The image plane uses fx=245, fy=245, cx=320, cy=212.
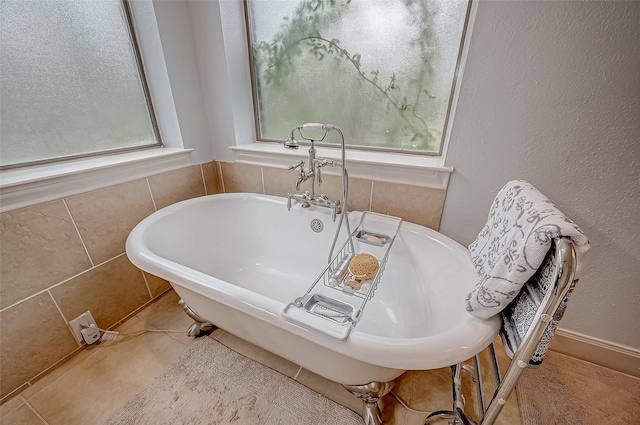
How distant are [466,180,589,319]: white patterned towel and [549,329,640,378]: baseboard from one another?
769 mm

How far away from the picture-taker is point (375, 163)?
1.13m

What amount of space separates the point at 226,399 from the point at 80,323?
75 centimetres

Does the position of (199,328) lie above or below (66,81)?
below

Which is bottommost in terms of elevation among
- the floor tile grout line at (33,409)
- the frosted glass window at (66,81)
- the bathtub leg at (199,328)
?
the floor tile grout line at (33,409)

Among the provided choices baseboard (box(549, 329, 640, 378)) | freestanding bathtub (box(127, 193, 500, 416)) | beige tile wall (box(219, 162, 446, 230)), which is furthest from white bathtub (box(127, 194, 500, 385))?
baseboard (box(549, 329, 640, 378))

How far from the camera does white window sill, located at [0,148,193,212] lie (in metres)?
0.86

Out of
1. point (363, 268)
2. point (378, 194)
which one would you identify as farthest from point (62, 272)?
point (378, 194)

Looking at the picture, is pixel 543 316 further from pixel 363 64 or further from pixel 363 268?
pixel 363 64

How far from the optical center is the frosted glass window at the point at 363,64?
107 centimetres

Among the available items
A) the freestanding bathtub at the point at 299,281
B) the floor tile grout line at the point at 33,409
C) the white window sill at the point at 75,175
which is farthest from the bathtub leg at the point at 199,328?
the white window sill at the point at 75,175

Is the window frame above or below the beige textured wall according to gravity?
above

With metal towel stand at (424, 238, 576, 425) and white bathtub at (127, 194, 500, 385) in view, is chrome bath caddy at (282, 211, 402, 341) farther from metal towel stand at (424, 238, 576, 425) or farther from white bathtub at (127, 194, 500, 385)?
metal towel stand at (424, 238, 576, 425)

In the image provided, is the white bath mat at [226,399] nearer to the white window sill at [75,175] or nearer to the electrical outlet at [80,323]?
the electrical outlet at [80,323]

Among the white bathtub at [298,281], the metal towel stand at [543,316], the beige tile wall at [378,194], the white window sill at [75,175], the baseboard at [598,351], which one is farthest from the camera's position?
the beige tile wall at [378,194]
